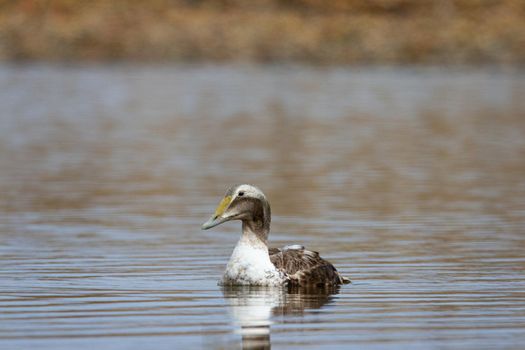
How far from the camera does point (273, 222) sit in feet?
66.7

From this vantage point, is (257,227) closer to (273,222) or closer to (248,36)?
(273,222)

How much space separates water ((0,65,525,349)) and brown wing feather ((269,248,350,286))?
0.20m

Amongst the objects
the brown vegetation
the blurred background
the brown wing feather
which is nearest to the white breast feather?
the brown wing feather

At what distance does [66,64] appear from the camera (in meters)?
76.4

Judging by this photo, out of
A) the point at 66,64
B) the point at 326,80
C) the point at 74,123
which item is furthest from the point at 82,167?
the point at 66,64

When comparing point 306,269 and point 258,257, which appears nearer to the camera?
point 258,257

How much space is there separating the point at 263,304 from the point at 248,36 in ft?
221

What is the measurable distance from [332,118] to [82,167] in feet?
52.0

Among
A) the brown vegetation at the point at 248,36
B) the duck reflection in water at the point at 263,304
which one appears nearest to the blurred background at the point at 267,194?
the duck reflection in water at the point at 263,304

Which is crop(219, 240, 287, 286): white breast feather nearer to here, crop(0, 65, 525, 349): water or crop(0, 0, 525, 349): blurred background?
crop(0, 65, 525, 349): water

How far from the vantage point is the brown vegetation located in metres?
79.0

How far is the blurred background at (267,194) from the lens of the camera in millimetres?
12391

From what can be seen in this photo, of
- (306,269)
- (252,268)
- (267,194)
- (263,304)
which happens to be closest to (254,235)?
(252,268)

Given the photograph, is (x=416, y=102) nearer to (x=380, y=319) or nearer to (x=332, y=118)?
(x=332, y=118)
